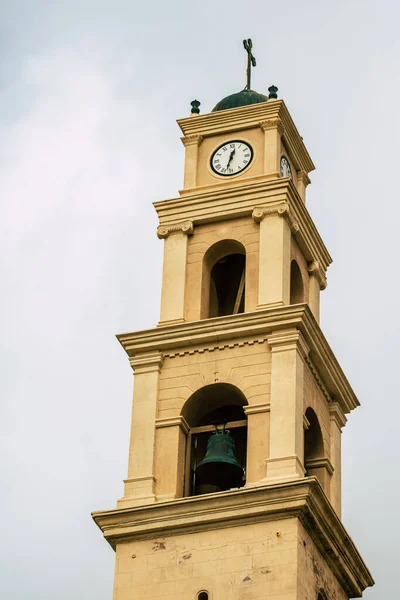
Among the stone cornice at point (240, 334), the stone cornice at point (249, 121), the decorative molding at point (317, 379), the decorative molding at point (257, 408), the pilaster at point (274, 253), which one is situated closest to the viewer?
the decorative molding at point (257, 408)

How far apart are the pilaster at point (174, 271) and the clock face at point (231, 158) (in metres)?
2.21

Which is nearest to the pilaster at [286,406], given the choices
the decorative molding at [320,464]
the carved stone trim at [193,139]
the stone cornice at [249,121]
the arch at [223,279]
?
the decorative molding at [320,464]

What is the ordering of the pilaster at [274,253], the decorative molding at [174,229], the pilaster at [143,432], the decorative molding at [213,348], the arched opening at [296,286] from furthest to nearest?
the arched opening at [296,286] < the decorative molding at [174,229] < the pilaster at [274,253] < the decorative molding at [213,348] < the pilaster at [143,432]

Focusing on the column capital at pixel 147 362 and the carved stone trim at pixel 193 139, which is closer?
the column capital at pixel 147 362

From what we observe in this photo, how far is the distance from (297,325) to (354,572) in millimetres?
6069

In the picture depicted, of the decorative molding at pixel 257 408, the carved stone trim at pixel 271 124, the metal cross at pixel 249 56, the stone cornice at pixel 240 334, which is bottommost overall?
the decorative molding at pixel 257 408


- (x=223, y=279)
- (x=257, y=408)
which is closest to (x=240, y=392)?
(x=257, y=408)

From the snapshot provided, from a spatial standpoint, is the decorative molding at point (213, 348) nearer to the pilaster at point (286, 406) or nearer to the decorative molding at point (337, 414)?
the pilaster at point (286, 406)

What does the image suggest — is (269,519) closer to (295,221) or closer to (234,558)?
(234,558)

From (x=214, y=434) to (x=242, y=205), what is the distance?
21.2 feet

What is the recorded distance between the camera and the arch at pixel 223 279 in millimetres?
49625

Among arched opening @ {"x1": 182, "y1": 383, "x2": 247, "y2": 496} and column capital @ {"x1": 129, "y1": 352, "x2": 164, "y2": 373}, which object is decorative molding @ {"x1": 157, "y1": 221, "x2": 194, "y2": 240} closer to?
column capital @ {"x1": 129, "y1": 352, "x2": 164, "y2": 373}

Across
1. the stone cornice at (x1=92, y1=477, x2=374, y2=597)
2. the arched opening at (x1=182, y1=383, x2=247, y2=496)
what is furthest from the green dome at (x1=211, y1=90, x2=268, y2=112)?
the stone cornice at (x1=92, y1=477, x2=374, y2=597)

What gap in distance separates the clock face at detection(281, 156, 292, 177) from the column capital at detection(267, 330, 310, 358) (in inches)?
246
